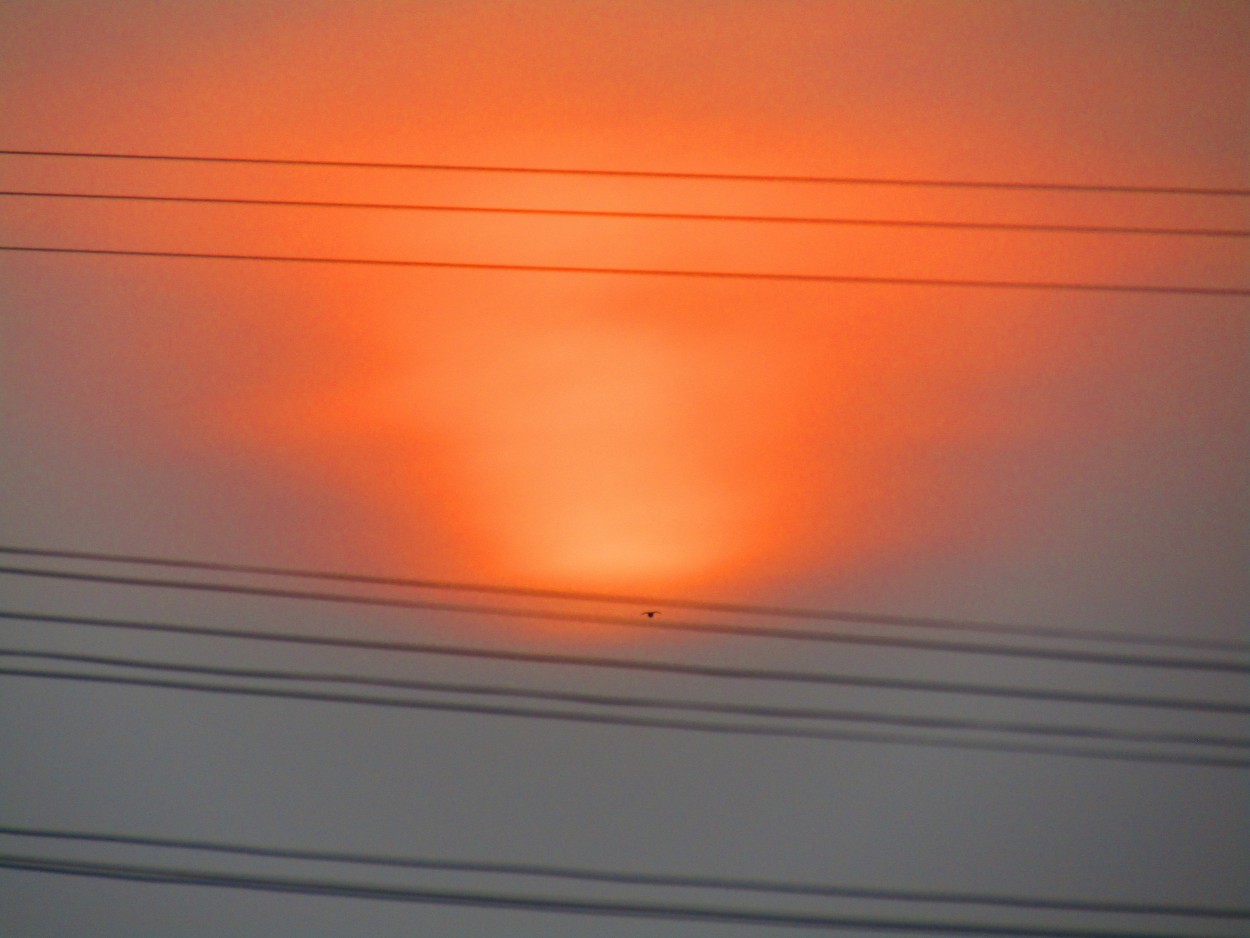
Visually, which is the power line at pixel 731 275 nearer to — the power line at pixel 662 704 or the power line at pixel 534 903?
the power line at pixel 662 704

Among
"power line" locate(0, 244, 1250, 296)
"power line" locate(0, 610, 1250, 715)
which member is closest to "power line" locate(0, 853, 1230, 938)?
"power line" locate(0, 610, 1250, 715)

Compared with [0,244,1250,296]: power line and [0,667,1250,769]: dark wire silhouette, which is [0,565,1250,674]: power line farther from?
[0,244,1250,296]: power line

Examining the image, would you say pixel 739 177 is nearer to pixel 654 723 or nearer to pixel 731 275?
pixel 731 275

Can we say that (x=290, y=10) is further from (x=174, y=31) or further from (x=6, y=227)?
(x=6, y=227)

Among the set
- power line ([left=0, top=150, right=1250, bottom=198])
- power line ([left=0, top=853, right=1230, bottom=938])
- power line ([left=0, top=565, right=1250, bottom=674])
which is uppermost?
power line ([left=0, top=150, right=1250, bottom=198])

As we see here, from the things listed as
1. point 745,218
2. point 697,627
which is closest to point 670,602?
point 697,627
